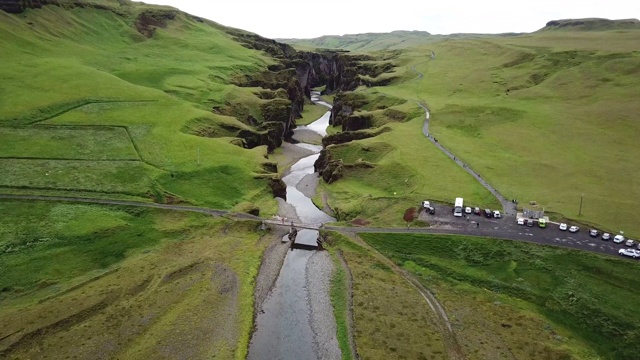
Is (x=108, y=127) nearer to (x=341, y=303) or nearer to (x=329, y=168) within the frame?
(x=329, y=168)

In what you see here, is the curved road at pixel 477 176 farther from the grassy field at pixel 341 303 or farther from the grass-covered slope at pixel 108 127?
the grass-covered slope at pixel 108 127

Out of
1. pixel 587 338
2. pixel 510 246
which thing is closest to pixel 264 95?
pixel 510 246

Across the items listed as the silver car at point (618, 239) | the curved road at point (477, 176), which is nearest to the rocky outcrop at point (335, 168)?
the curved road at point (477, 176)

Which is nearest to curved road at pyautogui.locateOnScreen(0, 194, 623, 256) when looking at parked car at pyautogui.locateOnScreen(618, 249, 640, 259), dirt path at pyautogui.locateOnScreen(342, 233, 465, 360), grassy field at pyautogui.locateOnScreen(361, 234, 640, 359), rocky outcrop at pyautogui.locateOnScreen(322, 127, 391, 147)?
parked car at pyautogui.locateOnScreen(618, 249, 640, 259)

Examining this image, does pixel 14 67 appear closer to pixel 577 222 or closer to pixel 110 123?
pixel 110 123

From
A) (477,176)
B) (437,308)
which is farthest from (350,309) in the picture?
(477,176)

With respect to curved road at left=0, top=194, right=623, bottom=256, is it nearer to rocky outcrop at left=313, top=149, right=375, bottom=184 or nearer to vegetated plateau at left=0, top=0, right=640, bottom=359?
vegetated plateau at left=0, top=0, right=640, bottom=359
